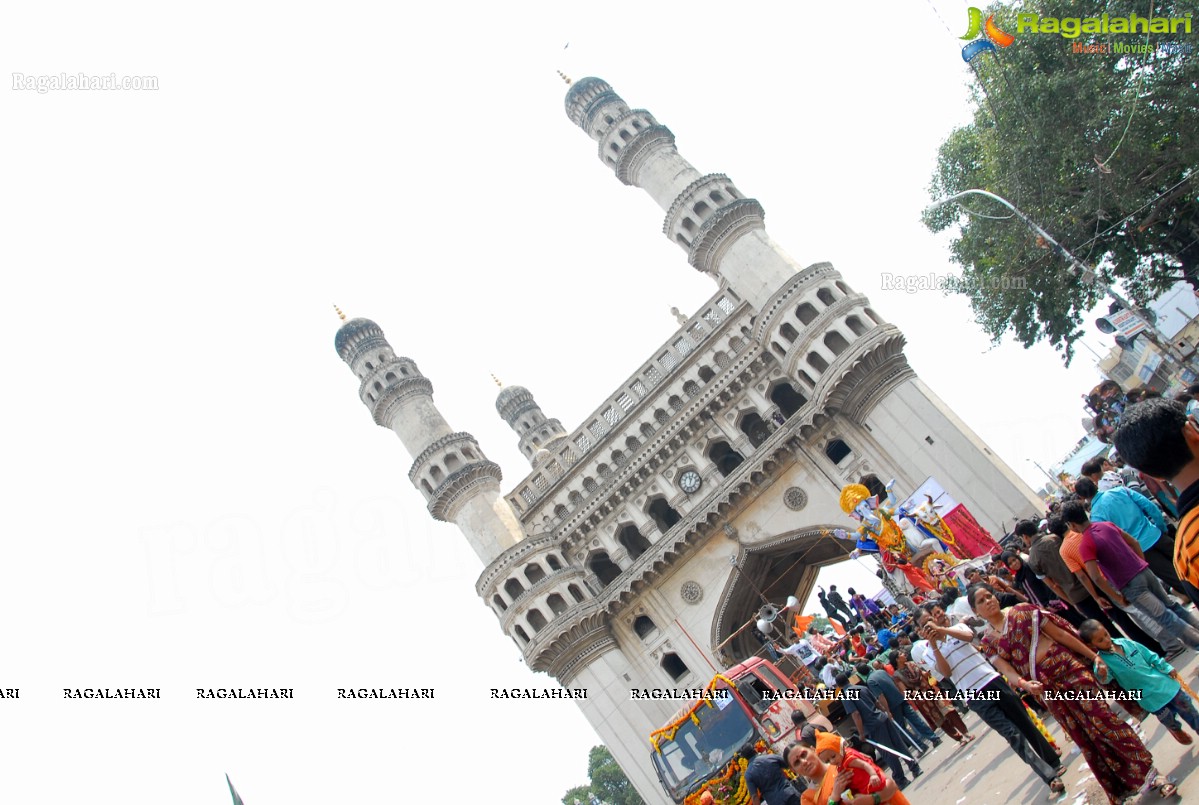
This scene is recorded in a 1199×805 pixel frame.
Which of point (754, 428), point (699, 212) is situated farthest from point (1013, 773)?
point (699, 212)

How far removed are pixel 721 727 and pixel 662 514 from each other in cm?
1878

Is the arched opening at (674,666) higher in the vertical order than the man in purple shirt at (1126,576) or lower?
higher

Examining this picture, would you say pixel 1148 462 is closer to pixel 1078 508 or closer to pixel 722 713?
pixel 1078 508

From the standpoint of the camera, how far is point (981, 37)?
22375 millimetres

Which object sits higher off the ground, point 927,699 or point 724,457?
point 724,457

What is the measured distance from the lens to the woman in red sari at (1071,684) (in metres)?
6.39

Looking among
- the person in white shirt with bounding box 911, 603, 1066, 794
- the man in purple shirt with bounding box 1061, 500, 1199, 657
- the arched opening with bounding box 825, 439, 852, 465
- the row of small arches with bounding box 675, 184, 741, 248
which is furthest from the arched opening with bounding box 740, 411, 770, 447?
the man in purple shirt with bounding box 1061, 500, 1199, 657

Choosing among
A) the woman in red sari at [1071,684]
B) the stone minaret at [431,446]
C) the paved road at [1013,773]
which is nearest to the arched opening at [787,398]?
the stone minaret at [431,446]

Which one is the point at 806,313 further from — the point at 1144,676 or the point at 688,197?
the point at 1144,676

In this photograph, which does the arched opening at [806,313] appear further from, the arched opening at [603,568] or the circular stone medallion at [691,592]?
the arched opening at [603,568]

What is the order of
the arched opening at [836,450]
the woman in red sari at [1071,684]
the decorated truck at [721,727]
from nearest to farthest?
the woman in red sari at [1071,684] < the decorated truck at [721,727] < the arched opening at [836,450]

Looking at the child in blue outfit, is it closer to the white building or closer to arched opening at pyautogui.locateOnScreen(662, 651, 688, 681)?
the white building

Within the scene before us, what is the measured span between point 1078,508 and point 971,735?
8.27 m

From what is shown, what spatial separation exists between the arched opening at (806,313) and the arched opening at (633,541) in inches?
416
